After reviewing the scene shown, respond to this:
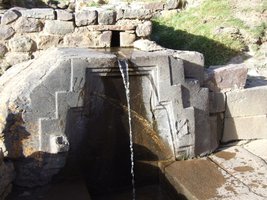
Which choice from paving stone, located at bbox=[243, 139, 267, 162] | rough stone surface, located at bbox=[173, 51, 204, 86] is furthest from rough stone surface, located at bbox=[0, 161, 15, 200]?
paving stone, located at bbox=[243, 139, 267, 162]

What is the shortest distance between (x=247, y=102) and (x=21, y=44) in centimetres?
294

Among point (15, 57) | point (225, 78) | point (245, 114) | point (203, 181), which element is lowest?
point (203, 181)

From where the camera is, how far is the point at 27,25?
4.80m

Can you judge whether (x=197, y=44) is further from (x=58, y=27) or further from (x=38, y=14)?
(x=38, y=14)

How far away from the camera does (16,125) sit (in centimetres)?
341

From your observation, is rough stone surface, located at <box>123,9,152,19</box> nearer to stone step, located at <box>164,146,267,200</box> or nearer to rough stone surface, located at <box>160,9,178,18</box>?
stone step, located at <box>164,146,267,200</box>

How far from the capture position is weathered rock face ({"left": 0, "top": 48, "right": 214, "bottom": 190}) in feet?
11.3

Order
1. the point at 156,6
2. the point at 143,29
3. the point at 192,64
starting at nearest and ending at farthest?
the point at 192,64
the point at 143,29
the point at 156,6

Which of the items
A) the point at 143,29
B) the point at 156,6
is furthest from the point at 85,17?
the point at 156,6

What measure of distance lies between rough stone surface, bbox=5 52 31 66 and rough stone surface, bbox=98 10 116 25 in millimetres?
1082

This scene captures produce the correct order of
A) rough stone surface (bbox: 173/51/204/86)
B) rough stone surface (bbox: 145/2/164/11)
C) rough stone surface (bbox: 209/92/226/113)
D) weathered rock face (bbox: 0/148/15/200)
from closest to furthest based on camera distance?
weathered rock face (bbox: 0/148/15/200) → rough stone surface (bbox: 173/51/204/86) → rough stone surface (bbox: 209/92/226/113) → rough stone surface (bbox: 145/2/164/11)

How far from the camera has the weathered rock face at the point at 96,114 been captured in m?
3.45

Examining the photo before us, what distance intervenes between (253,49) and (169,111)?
3.25 m

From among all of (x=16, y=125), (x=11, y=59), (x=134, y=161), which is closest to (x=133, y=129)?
(x=134, y=161)
